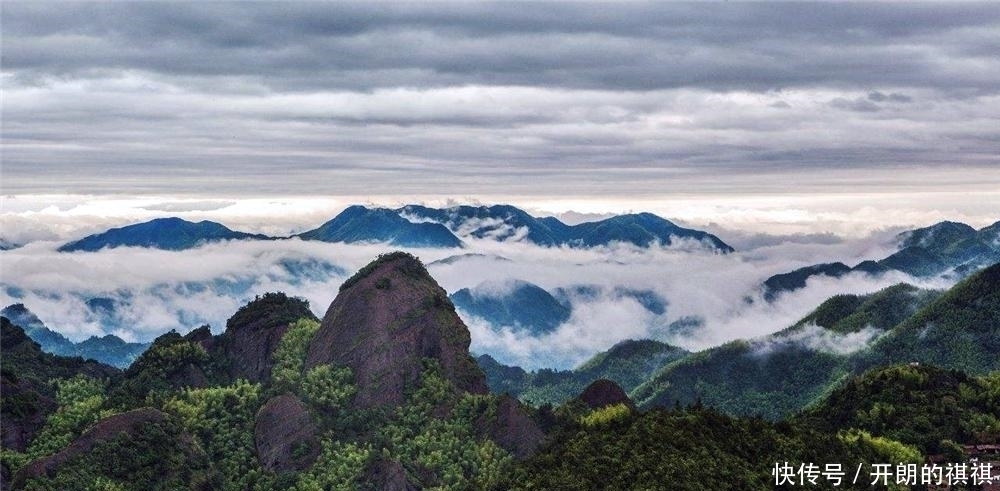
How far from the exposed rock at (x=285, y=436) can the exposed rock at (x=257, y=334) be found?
42.6 ft

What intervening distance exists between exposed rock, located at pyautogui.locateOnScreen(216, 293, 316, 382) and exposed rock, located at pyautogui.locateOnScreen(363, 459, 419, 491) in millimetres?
28827

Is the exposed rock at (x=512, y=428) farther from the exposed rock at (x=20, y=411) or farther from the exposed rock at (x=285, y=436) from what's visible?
the exposed rock at (x=20, y=411)

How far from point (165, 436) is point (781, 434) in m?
57.3

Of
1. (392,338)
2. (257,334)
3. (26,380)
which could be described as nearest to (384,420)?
(392,338)

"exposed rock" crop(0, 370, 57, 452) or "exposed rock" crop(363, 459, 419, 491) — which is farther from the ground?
"exposed rock" crop(0, 370, 57, 452)

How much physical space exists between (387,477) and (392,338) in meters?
23.9

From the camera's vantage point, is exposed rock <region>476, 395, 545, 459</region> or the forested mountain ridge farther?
exposed rock <region>476, 395, 545, 459</region>

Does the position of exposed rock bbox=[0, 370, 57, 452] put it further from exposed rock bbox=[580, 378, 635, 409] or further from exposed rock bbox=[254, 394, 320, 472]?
exposed rock bbox=[580, 378, 635, 409]

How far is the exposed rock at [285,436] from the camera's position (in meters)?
114

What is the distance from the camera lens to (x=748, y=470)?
78000 millimetres

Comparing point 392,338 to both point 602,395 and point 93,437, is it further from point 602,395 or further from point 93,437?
point 93,437

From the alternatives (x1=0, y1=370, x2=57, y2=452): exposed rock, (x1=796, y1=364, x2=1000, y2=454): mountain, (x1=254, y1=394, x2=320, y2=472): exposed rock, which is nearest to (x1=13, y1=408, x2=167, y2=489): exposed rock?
(x1=254, y1=394, x2=320, y2=472): exposed rock

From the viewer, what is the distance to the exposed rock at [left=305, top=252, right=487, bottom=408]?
12538 centimetres

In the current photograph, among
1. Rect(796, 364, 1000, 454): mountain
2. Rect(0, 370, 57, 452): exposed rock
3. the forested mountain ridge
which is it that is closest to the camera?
the forested mountain ridge
